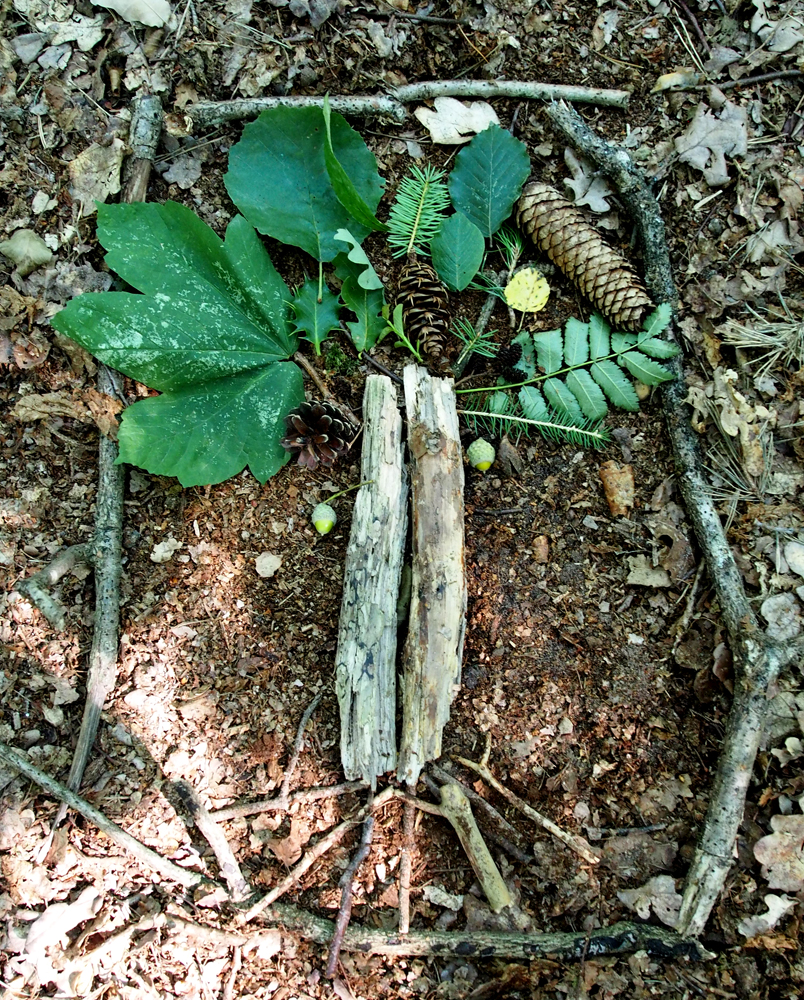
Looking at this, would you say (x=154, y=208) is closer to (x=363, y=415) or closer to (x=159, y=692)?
(x=363, y=415)

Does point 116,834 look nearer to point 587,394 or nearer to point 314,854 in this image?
point 314,854

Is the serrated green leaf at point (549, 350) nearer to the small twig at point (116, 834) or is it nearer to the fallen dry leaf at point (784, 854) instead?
the fallen dry leaf at point (784, 854)

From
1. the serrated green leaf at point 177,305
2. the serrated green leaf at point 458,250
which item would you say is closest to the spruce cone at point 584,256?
the serrated green leaf at point 458,250

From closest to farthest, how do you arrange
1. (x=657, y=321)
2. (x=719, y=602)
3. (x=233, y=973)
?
(x=233, y=973), (x=719, y=602), (x=657, y=321)

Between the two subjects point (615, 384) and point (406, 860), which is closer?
point (406, 860)

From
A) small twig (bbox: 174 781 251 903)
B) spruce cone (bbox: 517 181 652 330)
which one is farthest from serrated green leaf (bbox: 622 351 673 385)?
small twig (bbox: 174 781 251 903)

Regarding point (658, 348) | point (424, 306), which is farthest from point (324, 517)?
point (658, 348)

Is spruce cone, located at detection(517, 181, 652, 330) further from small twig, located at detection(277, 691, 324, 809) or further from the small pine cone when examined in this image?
small twig, located at detection(277, 691, 324, 809)
